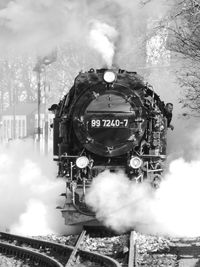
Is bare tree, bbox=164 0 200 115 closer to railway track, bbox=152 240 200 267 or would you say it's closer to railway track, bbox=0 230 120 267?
railway track, bbox=152 240 200 267

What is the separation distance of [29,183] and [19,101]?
4153 centimetres

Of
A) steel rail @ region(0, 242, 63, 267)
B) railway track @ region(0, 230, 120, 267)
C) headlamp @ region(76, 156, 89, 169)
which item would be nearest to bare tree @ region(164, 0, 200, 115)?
headlamp @ region(76, 156, 89, 169)

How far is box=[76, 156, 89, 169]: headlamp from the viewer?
9.02m

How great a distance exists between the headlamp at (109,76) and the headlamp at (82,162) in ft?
4.73

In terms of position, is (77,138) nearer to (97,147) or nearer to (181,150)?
(97,147)

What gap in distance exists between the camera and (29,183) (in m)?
13.1

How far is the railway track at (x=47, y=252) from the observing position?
6.78 m

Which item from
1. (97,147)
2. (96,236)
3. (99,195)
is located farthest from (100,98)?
(96,236)

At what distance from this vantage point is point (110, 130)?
9.11 m

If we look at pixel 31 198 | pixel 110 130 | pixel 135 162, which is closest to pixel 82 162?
pixel 110 130

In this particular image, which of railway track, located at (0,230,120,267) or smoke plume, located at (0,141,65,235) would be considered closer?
railway track, located at (0,230,120,267)

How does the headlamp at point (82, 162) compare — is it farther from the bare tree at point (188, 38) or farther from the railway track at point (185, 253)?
the bare tree at point (188, 38)

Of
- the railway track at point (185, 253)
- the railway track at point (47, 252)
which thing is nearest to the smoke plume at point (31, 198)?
the railway track at point (47, 252)

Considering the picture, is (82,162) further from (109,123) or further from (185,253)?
(185,253)
